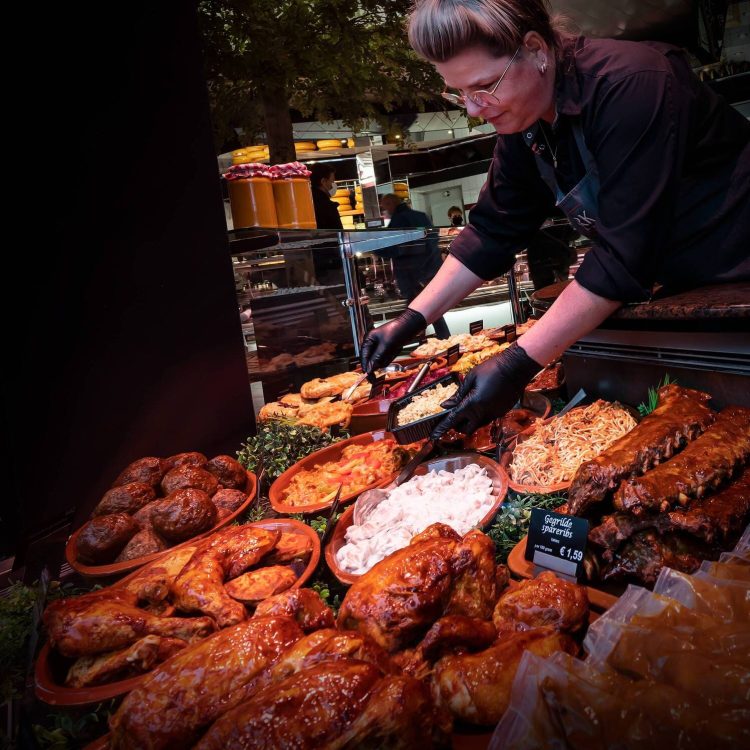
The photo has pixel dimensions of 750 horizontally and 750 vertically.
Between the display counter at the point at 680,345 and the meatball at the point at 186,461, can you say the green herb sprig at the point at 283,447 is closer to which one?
the meatball at the point at 186,461

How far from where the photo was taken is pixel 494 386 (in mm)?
2127

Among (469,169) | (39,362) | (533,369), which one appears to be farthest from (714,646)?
(469,169)

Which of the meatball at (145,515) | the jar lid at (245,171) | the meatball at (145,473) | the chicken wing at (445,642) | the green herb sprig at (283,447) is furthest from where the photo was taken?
the jar lid at (245,171)

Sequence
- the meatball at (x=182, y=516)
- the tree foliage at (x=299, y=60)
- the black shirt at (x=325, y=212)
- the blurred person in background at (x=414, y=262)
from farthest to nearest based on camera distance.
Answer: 1. the tree foliage at (x=299, y=60)
2. the black shirt at (x=325, y=212)
3. the blurred person in background at (x=414, y=262)
4. the meatball at (x=182, y=516)

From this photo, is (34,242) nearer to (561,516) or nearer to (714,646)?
(561,516)

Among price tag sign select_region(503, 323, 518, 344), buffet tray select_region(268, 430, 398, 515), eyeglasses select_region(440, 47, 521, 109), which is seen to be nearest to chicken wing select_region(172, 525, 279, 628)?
buffet tray select_region(268, 430, 398, 515)

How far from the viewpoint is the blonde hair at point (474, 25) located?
6.36 ft

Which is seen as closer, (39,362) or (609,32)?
(39,362)

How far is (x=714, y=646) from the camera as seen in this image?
103 centimetres

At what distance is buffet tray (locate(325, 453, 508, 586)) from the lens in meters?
1.93

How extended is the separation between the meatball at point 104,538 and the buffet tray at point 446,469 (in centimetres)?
85

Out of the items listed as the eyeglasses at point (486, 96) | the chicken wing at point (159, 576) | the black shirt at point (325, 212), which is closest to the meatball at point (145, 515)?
the chicken wing at point (159, 576)

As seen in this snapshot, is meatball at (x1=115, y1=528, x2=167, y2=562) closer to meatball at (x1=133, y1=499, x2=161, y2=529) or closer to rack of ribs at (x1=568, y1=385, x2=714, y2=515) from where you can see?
meatball at (x1=133, y1=499, x2=161, y2=529)

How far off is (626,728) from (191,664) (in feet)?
2.92
